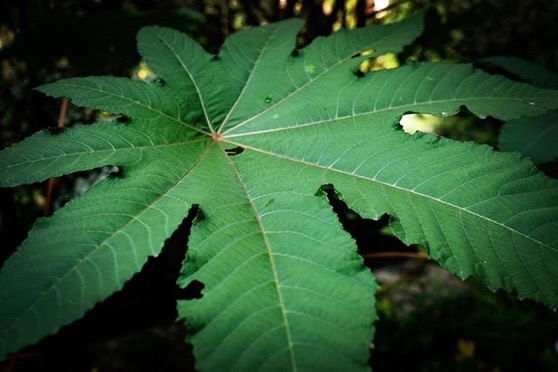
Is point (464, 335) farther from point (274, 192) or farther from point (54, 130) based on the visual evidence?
point (54, 130)

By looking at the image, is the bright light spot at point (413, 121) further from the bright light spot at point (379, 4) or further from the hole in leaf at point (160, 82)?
the hole in leaf at point (160, 82)

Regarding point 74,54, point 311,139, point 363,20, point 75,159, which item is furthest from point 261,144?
point 74,54

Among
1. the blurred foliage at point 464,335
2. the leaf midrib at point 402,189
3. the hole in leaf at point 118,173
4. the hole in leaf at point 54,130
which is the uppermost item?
the hole in leaf at point 54,130

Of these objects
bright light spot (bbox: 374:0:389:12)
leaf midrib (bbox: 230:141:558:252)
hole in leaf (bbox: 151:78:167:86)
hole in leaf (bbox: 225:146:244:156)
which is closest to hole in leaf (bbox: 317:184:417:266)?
leaf midrib (bbox: 230:141:558:252)

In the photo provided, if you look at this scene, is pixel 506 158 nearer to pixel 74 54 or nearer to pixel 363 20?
pixel 363 20

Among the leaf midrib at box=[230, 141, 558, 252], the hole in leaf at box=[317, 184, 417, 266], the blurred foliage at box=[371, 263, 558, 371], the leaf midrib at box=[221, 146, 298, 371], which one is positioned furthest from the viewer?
the blurred foliage at box=[371, 263, 558, 371]

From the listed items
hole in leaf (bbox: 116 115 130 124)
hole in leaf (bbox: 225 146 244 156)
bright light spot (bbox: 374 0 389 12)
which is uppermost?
bright light spot (bbox: 374 0 389 12)

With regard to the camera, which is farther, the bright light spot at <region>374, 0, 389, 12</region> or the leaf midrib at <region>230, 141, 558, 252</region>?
the bright light spot at <region>374, 0, 389, 12</region>

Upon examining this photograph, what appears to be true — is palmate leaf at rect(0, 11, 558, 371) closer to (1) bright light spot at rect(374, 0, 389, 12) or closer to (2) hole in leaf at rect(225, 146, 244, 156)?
(2) hole in leaf at rect(225, 146, 244, 156)

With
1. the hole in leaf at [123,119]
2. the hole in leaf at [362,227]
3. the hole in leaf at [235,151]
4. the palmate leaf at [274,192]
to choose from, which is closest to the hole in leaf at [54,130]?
the palmate leaf at [274,192]
